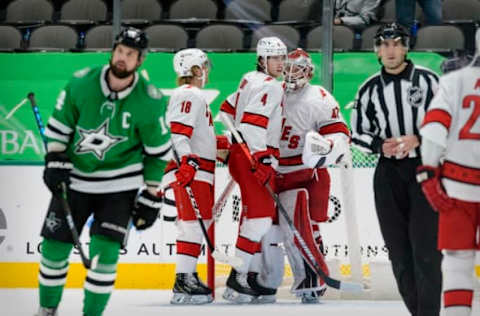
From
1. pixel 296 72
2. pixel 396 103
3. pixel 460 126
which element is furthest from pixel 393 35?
pixel 296 72

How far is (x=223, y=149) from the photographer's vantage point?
581cm

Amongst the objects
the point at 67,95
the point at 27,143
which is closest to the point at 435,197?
the point at 67,95

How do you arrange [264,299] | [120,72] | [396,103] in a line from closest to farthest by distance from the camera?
1. [120,72]
2. [396,103]
3. [264,299]

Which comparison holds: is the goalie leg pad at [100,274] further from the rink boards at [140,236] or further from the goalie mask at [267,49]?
the rink boards at [140,236]

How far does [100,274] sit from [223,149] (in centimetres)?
196

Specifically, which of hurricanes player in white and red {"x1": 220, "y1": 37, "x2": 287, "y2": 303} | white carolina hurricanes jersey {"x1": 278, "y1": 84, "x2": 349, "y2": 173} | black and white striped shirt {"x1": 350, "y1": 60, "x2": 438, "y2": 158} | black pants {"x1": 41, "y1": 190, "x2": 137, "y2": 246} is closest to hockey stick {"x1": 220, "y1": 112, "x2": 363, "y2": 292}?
hurricanes player in white and red {"x1": 220, "y1": 37, "x2": 287, "y2": 303}

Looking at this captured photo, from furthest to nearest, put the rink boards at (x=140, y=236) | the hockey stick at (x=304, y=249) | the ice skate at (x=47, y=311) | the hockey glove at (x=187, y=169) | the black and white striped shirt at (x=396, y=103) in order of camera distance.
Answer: the rink boards at (x=140, y=236), the hockey stick at (x=304, y=249), the hockey glove at (x=187, y=169), the black and white striped shirt at (x=396, y=103), the ice skate at (x=47, y=311)

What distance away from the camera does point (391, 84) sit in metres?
4.37

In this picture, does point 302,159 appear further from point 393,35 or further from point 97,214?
point 97,214

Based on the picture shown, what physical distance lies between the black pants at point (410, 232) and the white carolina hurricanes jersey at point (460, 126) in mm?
450

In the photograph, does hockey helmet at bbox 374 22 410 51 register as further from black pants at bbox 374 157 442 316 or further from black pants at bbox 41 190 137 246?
black pants at bbox 41 190 137 246

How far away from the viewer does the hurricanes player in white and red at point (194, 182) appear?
5633 millimetres

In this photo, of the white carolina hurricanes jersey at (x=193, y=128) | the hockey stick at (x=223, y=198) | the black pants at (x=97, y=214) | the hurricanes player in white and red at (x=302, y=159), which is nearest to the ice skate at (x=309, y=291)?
the hurricanes player in white and red at (x=302, y=159)

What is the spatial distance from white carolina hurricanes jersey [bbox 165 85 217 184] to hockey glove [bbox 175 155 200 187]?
0.03 m
